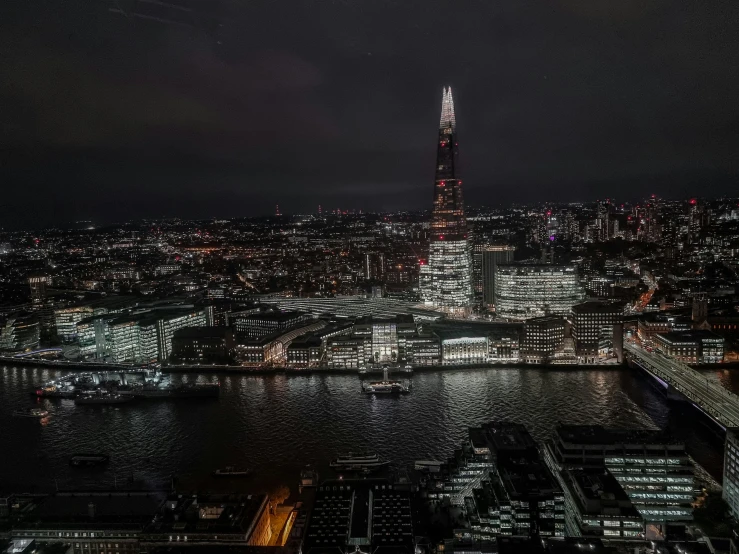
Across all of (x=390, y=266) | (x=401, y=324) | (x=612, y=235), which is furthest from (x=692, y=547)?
(x=612, y=235)

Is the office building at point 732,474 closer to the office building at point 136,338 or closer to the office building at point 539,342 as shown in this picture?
the office building at point 539,342

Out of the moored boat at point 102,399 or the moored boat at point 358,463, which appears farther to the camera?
the moored boat at point 102,399

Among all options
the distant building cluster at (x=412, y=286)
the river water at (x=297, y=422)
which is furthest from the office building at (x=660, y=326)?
the river water at (x=297, y=422)

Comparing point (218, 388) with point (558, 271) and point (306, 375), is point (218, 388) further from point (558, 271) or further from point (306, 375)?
point (558, 271)

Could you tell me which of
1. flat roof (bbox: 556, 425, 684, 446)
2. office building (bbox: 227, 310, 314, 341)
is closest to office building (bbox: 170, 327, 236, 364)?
office building (bbox: 227, 310, 314, 341)

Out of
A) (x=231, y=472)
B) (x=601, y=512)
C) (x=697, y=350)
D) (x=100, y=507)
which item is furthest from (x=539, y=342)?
(x=100, y=507)
